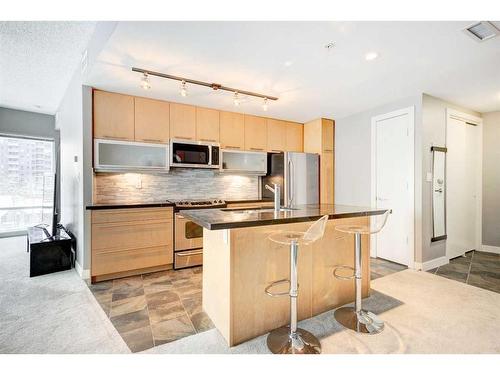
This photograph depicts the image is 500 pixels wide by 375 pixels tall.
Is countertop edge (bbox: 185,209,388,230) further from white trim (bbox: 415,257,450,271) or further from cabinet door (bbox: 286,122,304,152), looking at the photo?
cabinet door (bbox: 286,122,304,152)

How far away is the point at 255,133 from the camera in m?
4.36

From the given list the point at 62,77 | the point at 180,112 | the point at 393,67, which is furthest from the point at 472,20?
the point at 62,77

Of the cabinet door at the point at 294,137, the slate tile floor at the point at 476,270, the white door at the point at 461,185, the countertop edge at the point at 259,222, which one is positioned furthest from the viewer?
the cabinet door at the point at 294,137

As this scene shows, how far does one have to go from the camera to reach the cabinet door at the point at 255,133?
428cm

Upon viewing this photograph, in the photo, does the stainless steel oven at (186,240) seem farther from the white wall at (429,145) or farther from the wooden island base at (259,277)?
the white wall at (429,145)

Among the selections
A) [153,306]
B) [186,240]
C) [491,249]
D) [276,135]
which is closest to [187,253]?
[186,240]

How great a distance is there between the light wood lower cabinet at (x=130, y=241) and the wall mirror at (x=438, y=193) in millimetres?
3742

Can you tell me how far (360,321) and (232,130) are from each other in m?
3.20

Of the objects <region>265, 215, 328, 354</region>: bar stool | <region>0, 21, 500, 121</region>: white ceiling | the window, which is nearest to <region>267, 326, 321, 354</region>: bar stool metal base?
<region>265, 215, 328, 354</region>: bar stool

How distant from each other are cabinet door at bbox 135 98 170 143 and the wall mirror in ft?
12.6

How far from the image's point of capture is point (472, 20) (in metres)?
1.76

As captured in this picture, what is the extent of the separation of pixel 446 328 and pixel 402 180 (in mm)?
2113

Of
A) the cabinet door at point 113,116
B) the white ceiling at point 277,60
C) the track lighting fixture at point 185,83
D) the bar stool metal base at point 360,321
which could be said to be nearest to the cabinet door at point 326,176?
the white ceiling at point 277,60

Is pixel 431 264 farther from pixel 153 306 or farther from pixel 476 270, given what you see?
pixel 153 306
